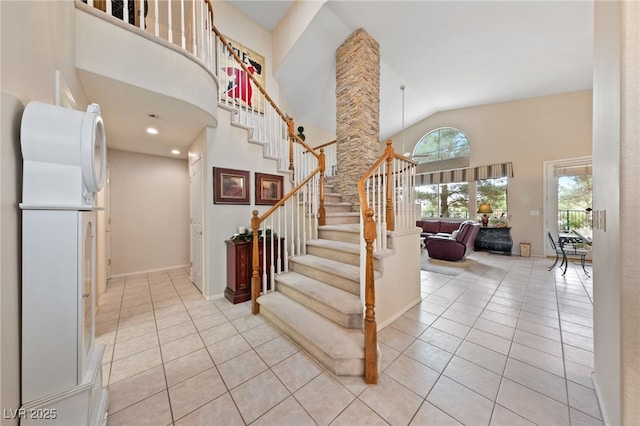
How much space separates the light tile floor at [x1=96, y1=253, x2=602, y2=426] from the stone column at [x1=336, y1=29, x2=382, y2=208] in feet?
8.29

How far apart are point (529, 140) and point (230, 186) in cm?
779

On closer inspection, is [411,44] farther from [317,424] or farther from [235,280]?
[317,424]

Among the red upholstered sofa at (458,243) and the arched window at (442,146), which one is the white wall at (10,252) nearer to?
the red upholstered sofa at (458,243)

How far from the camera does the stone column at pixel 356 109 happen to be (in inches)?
159

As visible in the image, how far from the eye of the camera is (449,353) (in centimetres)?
190

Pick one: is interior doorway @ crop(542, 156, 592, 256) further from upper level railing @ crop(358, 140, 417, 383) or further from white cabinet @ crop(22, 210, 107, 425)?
white cabinet @ crop(22, 210, 107, 425)

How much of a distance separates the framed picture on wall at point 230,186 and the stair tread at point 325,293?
1.41 m

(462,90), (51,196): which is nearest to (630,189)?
(51,196)

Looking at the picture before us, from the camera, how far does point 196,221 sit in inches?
141

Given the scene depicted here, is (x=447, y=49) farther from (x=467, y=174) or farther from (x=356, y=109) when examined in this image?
(x=467, y=174)

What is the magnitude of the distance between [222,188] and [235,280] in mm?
1360

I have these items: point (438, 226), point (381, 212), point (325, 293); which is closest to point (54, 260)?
point (325, 293)

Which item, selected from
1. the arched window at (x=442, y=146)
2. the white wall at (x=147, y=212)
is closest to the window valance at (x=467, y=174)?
the arched window at (x=442, y=146)

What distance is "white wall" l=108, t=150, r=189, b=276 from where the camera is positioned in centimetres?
409
